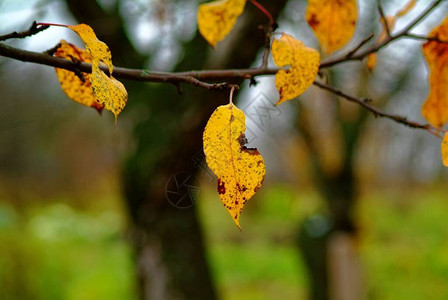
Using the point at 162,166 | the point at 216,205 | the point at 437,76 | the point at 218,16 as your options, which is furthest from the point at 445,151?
the point at 216,205

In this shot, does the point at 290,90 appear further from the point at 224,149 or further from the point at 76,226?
the point at 76,226

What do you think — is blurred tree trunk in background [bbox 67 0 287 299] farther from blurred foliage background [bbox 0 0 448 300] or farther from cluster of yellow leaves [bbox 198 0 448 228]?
cluster of yellow leaves [bbox 198 0 448 228]

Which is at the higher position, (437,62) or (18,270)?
(437,62)

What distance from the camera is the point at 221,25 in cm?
44

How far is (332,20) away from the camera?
0.44 metres

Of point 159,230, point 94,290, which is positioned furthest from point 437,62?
point 94,290

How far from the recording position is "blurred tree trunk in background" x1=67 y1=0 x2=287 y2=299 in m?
1.25

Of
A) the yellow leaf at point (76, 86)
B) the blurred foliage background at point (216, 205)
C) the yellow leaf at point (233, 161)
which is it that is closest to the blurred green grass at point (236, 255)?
the blurred foliage background at point (216, 205)

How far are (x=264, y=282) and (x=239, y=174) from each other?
382 centimetres

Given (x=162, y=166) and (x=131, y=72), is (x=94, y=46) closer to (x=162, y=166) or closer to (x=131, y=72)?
(x=131, y=72)

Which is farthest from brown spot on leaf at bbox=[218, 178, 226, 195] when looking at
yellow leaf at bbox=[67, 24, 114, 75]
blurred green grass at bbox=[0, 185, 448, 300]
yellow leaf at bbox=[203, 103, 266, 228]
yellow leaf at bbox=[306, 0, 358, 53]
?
blurred green grass at bbox=[0, 185, 448, 300]

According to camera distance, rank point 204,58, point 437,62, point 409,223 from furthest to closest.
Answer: point 409,223, point 204,58, point 437,62

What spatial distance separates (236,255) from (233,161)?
459 cm

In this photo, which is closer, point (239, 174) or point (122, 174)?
point (239, 174)
